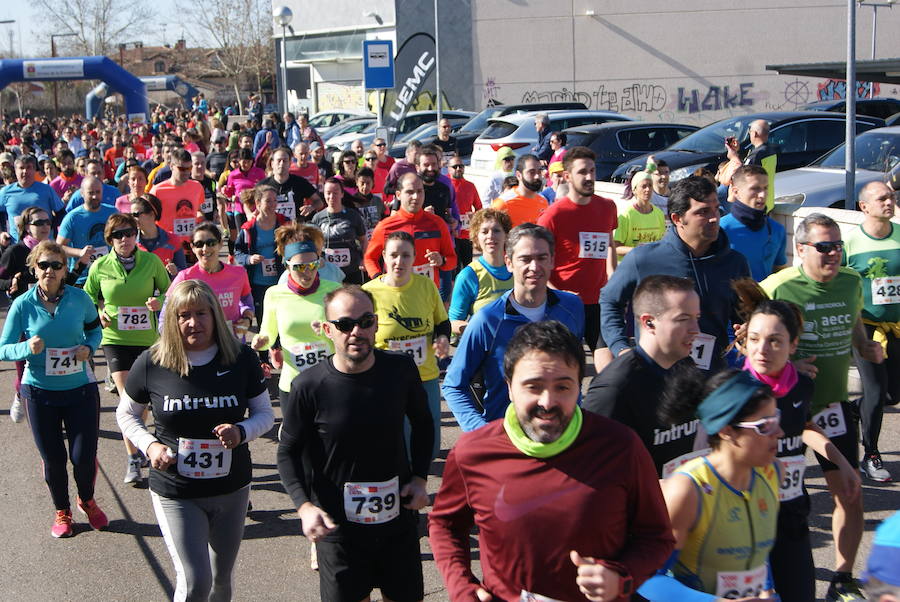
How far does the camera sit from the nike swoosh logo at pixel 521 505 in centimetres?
289

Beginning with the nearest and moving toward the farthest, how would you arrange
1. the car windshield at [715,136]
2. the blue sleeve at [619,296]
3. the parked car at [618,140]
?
the blue sleeve at [619,296], the car windshield at [715,136], the parked car at [618,140]

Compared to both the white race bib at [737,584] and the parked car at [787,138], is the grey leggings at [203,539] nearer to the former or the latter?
the white race bib at [737,584]

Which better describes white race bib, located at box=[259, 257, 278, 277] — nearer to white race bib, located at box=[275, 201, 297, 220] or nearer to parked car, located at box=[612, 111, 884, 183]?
white race bib, located at box=[275, 201, 297, 220]

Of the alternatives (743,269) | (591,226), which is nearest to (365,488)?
(743,269)

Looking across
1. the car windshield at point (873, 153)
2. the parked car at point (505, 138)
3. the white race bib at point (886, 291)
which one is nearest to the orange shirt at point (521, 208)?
the white race bib at point (886, 291)

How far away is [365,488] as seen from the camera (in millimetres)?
4062

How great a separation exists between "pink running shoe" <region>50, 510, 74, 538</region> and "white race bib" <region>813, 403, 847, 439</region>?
4261 millimetres

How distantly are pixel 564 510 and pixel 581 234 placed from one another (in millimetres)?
4932

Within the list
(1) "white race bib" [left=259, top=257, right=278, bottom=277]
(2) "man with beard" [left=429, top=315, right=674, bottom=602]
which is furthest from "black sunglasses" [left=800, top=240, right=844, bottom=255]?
(1) "white race bib" [left=259, top=257, right=278, bottom=277]

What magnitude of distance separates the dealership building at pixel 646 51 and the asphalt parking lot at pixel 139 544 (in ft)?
102

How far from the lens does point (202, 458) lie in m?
4.57

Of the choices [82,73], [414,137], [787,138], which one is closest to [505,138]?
[787,138]

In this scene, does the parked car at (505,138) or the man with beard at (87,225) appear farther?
the parked car at (505,138)

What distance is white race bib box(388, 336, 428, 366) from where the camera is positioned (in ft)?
19.8
